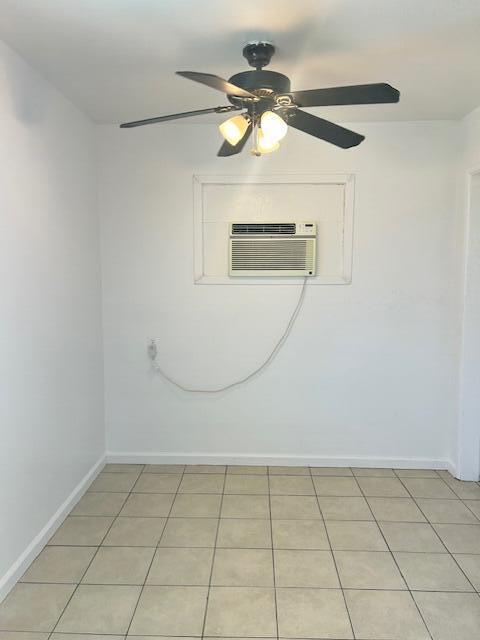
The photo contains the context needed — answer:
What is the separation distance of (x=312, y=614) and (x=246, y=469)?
142cm

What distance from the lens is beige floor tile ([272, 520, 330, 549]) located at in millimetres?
2424

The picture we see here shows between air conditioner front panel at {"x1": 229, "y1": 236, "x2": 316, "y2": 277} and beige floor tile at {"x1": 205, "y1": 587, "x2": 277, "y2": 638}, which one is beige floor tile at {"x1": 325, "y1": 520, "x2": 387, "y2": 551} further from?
air conditioner front panel at {"x1": 229, "y1": 236, "x2": 316, "y2": 277}

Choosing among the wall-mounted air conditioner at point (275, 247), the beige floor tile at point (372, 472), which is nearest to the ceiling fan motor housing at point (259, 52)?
the wall-mounted air conditioner at point (275, 247)

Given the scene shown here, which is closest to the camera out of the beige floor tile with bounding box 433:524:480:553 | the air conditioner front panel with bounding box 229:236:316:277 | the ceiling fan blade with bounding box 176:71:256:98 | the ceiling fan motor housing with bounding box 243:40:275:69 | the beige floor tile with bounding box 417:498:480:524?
the ceiling fan blade with bounding box 176:71:256:98

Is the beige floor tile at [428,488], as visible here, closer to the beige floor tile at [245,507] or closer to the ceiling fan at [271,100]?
the beige floor tile at [245,507]

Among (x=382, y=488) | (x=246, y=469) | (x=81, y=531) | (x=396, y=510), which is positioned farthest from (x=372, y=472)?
(x=81, y=531)

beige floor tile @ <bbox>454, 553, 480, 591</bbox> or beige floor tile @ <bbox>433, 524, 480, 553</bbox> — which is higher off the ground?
beige floor tile @ <bbox>433, 524, 480, 553</bbox>

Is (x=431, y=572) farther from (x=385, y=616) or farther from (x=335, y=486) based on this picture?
(x=335, y=486)

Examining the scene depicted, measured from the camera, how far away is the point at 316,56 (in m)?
2.08

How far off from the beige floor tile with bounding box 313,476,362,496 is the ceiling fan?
2.17m

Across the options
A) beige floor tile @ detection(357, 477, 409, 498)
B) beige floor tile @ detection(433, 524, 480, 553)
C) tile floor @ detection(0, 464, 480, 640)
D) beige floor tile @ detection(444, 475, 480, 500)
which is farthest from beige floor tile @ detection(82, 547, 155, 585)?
beige floor tile @ detection(444, 475, 480, 500)

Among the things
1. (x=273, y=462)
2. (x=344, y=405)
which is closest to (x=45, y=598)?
(x=273, y=462)

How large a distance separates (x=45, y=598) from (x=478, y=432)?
2794 mm

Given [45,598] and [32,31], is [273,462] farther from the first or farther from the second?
[32,31]
